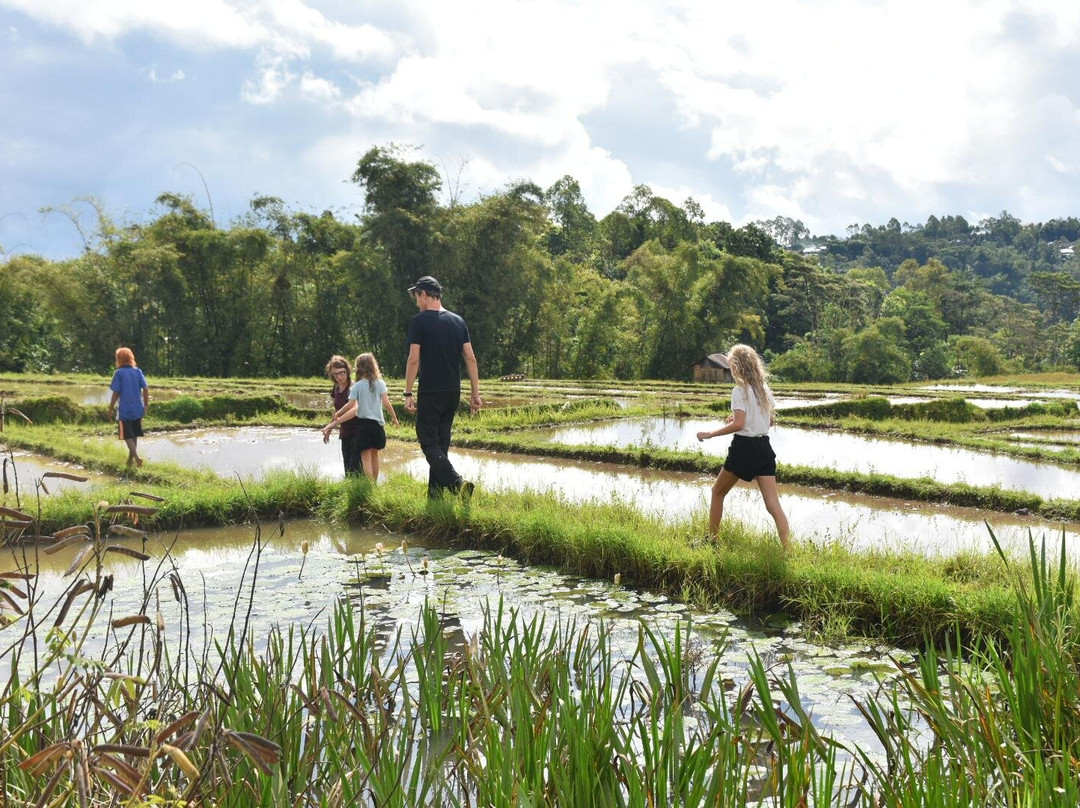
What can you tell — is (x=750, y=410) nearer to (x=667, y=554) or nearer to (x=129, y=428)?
(x=667, y=554)

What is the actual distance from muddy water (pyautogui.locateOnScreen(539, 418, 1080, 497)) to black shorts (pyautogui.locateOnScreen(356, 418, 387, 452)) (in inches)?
185

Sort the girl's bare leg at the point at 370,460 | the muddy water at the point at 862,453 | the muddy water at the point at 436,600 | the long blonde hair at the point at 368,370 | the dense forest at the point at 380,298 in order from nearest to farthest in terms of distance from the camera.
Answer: the muddy water at the point at 436,600 → the long blonde hair at the point at 368,370 → the girl's bare leg at the point at 370,460 → the muddy water at the point at 862,453 → the dense forest at the point at 380,298

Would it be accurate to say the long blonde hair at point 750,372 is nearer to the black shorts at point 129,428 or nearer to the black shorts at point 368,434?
the black shorts at point 368,434

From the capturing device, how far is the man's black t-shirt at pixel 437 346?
756cm

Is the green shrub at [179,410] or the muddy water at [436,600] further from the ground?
the green shrub at [179,410]

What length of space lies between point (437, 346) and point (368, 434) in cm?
136

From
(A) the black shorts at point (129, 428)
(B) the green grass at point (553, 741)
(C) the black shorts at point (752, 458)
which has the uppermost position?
(C) the black shorts at point (752, 458)

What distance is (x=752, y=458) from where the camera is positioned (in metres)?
5.98

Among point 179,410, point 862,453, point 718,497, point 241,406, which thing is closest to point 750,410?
point 718,497

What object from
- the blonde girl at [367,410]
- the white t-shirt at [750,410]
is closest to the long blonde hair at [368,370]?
the blonde girl at [367,410]

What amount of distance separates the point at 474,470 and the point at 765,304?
40432 millimetres

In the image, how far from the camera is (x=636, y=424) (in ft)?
54.5

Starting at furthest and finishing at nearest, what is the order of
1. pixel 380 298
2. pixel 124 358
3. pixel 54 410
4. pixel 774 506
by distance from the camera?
pixel 380 298
pixel 54 410
pixel 124 358
pixel 774 506

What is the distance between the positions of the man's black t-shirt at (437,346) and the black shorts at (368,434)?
97cm
